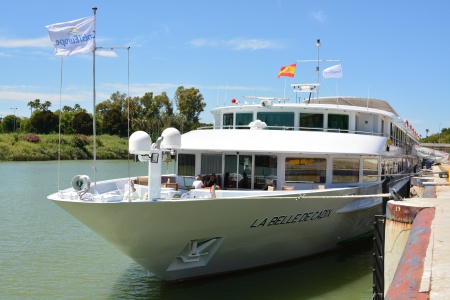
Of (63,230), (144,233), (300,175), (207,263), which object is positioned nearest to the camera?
(144,233)

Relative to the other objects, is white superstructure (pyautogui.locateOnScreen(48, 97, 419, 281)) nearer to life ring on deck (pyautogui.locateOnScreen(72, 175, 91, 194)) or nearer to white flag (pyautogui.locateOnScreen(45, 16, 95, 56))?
life ring on deck (pyautogui.locateOnScreen(72, 175, 91, 194))

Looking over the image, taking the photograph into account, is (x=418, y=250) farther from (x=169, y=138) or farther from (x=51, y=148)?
(x=51, y=148)

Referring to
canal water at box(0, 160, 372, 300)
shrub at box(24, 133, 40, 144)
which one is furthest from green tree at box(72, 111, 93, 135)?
canal water at box(0, 160, 372, 300)

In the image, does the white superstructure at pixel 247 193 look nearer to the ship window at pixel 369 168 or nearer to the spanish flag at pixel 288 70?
the ship window at pixel 369 168

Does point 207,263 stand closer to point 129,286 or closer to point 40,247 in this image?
point 129,286

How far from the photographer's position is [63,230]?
17.9 meters

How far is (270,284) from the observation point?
37.9 ft

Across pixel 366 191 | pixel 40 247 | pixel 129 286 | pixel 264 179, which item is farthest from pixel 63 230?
pixel 366 191

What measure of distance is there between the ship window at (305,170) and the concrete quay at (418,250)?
3406 mm

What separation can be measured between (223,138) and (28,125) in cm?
8003

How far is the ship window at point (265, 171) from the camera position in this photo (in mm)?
13219

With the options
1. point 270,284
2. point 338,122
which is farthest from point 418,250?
point 338,122

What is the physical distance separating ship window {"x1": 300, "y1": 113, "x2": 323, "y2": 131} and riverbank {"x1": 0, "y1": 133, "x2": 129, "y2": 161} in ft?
164

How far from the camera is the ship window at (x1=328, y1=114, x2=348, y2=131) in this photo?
595 inches
